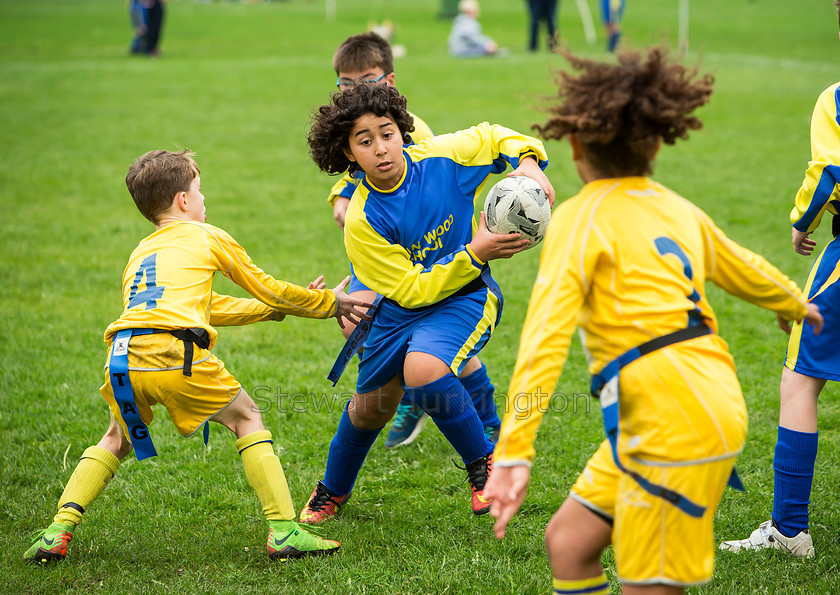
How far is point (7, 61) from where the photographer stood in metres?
20.2

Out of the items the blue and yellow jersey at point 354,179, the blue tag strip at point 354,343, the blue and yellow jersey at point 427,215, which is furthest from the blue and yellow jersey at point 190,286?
the blue and yellow jersey at point 354,179

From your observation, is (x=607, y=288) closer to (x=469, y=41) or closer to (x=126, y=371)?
(x=126, y=371)

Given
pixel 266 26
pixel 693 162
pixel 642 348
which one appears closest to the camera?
pixel 642 348

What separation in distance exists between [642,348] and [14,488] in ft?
11.0

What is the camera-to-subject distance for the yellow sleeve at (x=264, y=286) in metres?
3.59

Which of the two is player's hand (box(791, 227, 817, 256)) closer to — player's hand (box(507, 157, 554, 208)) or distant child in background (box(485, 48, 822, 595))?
player's hand (box(507, 157, 554, 208))

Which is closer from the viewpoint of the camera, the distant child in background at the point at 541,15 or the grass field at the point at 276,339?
the grass field at the point at 276,339

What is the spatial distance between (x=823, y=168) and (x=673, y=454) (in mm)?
1648

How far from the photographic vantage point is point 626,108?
2.37 metres

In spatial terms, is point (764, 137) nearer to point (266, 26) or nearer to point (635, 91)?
point (635, 91)

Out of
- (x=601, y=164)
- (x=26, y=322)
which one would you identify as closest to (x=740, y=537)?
(x=601, y=164)

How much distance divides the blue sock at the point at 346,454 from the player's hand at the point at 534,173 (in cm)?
134

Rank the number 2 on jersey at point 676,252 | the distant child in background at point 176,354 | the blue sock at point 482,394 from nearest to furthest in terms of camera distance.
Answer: the number 2 on jersey at point 676,252
the distant child in background at point 176,354
the blue sock at point 482,394

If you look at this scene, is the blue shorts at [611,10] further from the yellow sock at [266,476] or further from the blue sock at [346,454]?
the yellow sock at [266,476]
